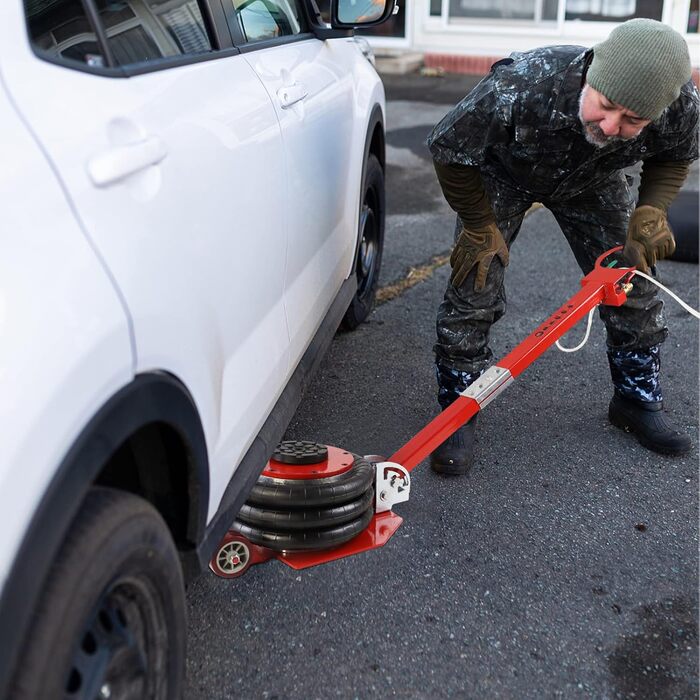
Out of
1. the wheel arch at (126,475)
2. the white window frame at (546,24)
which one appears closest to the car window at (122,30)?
the wheel arch at (126,475)

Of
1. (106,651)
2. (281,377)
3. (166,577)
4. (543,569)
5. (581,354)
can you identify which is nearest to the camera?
(106,651)

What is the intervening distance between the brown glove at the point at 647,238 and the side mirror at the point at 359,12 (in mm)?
1174

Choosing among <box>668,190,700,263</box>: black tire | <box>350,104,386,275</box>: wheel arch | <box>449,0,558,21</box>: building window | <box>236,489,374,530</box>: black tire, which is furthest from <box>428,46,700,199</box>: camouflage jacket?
<box>449,0,558,21</box>: building window

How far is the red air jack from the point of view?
2.36 m

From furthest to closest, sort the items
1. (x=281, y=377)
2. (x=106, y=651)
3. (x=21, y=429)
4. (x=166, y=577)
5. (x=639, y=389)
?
(x=639, y=389) < (x=281, y=377) < (x=166, y=577) < (x=106, y=651) < (x=21, y=429)

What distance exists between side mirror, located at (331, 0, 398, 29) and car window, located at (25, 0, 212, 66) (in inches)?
38.8

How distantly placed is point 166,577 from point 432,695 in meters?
0.87

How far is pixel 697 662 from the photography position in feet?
7.21

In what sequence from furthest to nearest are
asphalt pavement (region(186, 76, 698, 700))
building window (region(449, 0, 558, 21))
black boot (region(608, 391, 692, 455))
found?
1. building window (region(449, 0, 558, 21))
2. black boot (region(608, 391, 692, 455))
3. asphalt pavement (region(186, 76, 698, 700))

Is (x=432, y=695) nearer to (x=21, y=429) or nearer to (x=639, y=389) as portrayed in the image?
(x=21, y=429)

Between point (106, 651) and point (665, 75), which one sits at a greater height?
point (665, 75)

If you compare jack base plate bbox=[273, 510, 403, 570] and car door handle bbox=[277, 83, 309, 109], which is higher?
car door handle bbox=[277, 83, 309, 109]

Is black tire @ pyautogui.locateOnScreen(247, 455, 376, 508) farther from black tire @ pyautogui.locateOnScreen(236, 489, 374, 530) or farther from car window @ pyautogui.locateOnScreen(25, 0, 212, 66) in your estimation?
car window @ pyautogui.locateOnScreen(25, 0, 212, 66)

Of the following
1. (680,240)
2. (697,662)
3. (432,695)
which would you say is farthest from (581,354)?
(432,695)
